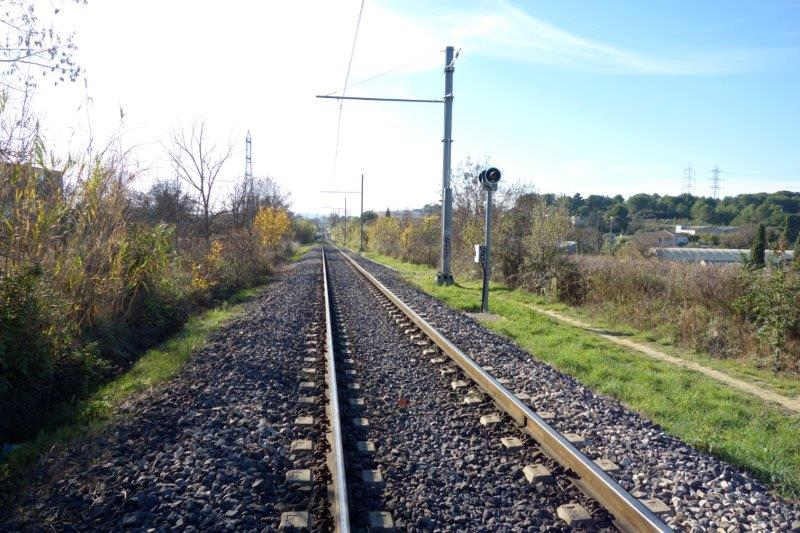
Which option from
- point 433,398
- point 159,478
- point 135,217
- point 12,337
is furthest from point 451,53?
point 159,478

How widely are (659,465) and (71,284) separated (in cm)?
765

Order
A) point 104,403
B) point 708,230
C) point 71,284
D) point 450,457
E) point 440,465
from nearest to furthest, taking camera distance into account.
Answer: point 440,465
point 450,457
point 104,403
point 71,284
point 708,230

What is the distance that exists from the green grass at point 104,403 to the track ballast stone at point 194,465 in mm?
210

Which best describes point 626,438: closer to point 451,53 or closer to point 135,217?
point 135,217

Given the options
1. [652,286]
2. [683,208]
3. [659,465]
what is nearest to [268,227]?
[652,286]

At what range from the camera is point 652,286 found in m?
14.6

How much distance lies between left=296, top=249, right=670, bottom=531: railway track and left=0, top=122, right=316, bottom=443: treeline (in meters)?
3.22

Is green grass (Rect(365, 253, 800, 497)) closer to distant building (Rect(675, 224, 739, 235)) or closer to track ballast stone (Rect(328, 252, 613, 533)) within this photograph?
track ballast stone (Rect(328, 252, 613, 533))

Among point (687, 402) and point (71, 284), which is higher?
point (71, 284)

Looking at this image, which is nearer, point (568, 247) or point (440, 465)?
point (440, 465)

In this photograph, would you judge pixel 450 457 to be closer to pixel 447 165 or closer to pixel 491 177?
pixel 491 177

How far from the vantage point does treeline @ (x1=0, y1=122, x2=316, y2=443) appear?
6080mm

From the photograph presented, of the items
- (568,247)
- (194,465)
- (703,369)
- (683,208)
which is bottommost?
(703,369)

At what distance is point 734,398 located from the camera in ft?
24.8
